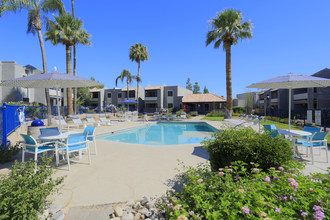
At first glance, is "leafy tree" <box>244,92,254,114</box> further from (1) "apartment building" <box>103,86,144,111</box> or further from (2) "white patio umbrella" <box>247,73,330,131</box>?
(2) "white patio umbrella" <box>247,73,330,131</box>

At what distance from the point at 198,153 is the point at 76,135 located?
3.79 m

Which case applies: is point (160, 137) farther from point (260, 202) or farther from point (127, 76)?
point (127, 76)

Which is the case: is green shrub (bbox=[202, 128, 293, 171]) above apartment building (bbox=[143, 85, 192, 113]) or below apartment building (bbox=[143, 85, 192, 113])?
below

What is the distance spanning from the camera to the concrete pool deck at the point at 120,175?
280 cm

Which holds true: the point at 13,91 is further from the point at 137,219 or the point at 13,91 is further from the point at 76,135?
the point at 137,219

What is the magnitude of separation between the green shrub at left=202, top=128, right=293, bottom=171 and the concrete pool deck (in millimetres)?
925

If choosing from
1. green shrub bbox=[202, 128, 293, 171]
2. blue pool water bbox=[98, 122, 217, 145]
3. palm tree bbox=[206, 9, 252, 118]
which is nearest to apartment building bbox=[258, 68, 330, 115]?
palm tree bbox=[206, 9, 252, 118]

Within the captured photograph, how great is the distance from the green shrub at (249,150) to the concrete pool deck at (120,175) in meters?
0.93

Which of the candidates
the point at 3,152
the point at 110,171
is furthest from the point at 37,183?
the point at 3,152

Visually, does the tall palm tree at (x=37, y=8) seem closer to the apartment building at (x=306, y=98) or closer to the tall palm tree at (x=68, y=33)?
the tall palm tree at (x=68, y=33)

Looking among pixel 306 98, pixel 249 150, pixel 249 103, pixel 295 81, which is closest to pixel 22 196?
pixel 249 150

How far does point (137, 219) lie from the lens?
88.2 inches

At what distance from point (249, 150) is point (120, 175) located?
2772 millimetres

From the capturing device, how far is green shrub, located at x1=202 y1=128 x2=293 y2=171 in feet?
9.26
